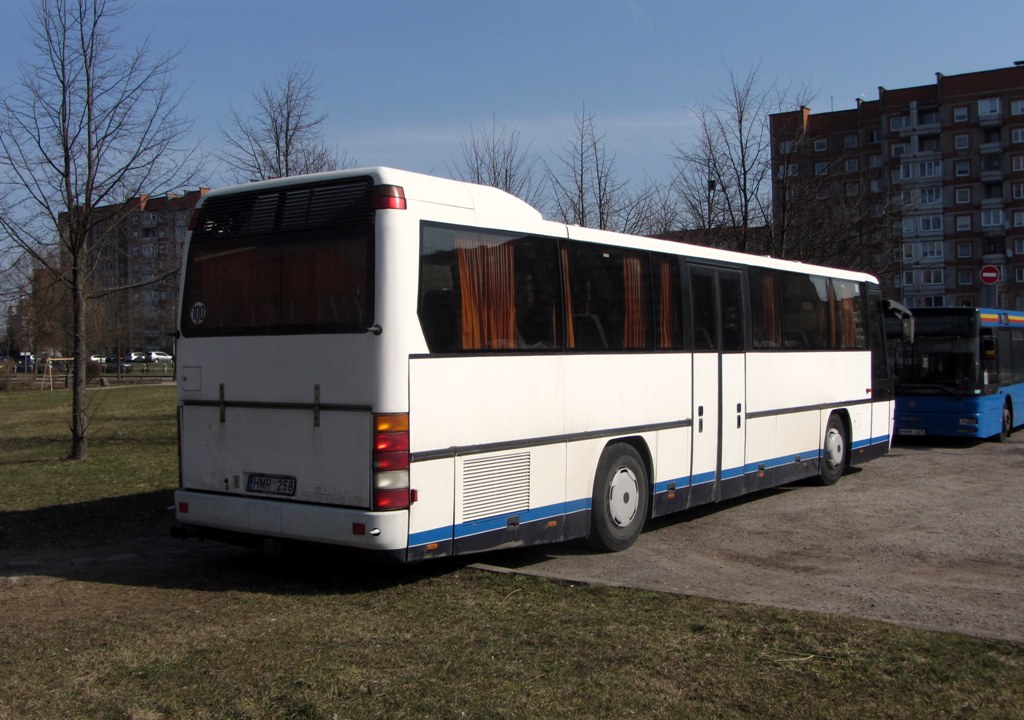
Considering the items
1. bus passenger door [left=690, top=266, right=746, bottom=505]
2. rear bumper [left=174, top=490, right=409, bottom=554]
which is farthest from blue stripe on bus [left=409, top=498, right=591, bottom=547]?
bus passenger door [left=690, top=266, right=746, bottom=505]

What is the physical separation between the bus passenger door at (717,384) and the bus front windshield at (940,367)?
9.70 meters

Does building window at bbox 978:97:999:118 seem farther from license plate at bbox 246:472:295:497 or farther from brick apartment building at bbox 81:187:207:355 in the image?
license plate at bbox 246:472:295:497

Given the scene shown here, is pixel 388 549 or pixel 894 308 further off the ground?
pixel 894 308

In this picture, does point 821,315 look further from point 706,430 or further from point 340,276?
point 340,276

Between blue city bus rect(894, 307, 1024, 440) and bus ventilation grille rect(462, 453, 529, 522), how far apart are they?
43.9 ft

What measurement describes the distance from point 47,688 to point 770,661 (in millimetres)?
3988

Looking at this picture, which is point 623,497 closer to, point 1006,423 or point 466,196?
point 466,196

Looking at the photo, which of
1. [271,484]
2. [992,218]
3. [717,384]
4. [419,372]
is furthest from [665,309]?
[992,218]

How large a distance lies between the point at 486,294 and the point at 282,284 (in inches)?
64.0

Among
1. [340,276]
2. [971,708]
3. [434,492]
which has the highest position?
[340,276]

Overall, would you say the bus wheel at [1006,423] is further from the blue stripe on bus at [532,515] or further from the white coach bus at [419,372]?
the white coach bus at [419,372]

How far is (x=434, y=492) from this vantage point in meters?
7.39

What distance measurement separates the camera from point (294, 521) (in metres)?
7.49

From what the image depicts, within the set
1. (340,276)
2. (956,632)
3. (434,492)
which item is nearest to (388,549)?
(434,492)
